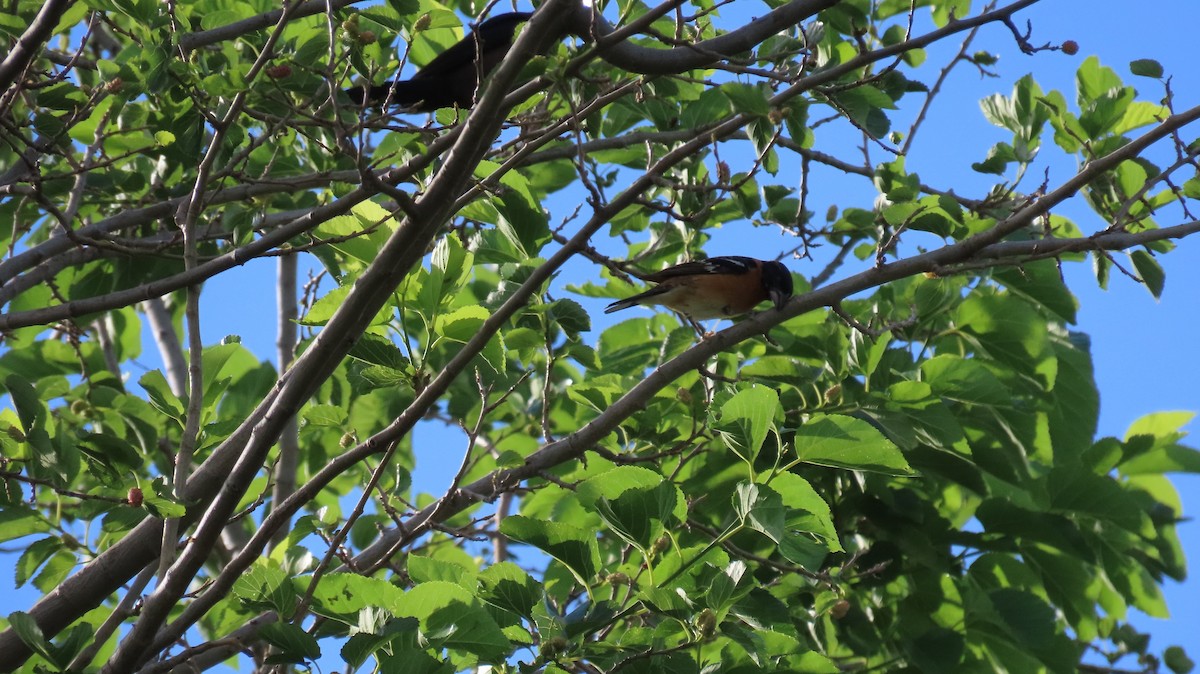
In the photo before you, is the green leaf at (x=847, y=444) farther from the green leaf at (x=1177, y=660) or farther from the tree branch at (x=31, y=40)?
the green leaf at (x=1177, y=660)

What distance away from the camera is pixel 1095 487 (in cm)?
501

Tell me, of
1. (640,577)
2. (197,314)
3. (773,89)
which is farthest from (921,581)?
(197,314)

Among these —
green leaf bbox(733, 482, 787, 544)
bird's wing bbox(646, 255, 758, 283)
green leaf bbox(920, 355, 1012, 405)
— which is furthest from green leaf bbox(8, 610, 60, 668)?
green leaf bbox(920, 355, 1012, 405)

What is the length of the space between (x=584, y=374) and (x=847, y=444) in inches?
125

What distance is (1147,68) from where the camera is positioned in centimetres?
390

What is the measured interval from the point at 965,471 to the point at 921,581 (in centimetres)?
52

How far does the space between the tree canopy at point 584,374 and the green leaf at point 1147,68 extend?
1 cm

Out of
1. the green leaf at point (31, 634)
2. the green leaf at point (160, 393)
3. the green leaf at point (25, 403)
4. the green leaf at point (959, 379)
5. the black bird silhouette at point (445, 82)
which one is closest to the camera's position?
the green leaf at point (31, 634)

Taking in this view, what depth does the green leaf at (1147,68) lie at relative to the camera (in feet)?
12.7

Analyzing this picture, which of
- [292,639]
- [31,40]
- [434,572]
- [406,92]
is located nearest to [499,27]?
[406,92]

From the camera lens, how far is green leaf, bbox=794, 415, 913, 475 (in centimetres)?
338

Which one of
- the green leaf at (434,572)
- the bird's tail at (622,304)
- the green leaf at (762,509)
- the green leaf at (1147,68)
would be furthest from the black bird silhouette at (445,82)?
the green leaf at (762,509)

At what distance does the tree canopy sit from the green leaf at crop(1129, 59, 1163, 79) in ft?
0.04

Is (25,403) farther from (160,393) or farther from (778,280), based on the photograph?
(778,280)
